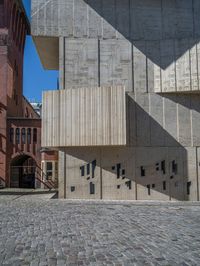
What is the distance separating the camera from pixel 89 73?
644 inches

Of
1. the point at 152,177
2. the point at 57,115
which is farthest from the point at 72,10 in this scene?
the point at 152,177

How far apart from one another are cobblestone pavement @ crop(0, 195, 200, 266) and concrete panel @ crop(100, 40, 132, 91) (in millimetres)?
7401

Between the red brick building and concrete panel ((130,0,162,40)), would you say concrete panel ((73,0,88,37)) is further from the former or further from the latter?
the red brick building

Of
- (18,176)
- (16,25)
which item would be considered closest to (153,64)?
(18,176)

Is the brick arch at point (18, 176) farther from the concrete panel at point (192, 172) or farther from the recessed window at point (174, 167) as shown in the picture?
the concrete panel at point (192, 172)

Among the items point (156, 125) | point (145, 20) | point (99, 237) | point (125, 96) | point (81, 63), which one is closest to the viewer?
point (99, 237)

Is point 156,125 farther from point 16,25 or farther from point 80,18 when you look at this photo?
point 16,25

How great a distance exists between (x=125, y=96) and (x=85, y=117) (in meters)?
2.30

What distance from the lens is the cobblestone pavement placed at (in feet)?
18.9

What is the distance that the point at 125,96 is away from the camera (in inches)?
598

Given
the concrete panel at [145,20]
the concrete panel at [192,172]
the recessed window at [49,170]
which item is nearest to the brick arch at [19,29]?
the recessed window at [49,170]

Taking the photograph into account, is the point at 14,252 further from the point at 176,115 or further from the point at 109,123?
the point at 176,115

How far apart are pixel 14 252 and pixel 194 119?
494 inches

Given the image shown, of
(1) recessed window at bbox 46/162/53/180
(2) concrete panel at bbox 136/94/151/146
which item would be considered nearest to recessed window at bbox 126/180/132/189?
(2) concrete panel at bbox 136/94/151/146
